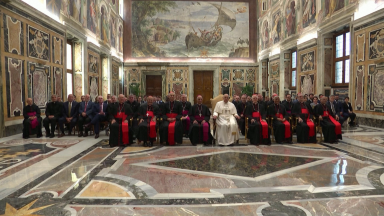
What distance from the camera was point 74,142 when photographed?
23.0 ft

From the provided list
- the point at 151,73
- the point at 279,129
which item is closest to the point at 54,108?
the point at 279,129

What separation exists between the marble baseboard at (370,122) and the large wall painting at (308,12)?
5270 millimetres

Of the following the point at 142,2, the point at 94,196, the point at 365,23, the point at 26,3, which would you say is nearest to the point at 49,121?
the point at 26,3

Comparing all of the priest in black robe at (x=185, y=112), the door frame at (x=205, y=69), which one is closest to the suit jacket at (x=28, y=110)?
the priest in black robe at (x=185, y=112)

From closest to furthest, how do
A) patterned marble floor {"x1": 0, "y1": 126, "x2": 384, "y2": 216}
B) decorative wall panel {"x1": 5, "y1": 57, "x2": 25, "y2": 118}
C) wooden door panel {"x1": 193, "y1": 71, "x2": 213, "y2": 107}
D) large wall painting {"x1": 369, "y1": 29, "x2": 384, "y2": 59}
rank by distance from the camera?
patterned marble floor {"x1": 0, "y1": 126, "x2": 384, "y2": 216} → decorative wall panel {"x1": 5, "y1": 57, "x2": 25, "y2": 118} → large wall painting {"x1": 369, "y1": 29, "x2": 384, "y2": 59} → wooden door panel {"x1": 193, "y1": 71, "x2": 213, "y2": 107}

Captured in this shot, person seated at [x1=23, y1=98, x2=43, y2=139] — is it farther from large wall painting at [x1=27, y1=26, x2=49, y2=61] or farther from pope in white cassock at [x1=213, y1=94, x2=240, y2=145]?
pope in white cassock at [x1=213, y1=94, x2=240, y2=145]

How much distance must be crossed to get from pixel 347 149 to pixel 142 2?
1825 cm

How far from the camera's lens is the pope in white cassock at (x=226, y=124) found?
22.4 ft

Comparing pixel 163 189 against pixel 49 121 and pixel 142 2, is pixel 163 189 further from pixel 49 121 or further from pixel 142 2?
pixel 142 2

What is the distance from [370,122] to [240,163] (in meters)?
6.87

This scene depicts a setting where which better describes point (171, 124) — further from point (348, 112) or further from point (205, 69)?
point (205, 69)

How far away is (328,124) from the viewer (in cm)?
702

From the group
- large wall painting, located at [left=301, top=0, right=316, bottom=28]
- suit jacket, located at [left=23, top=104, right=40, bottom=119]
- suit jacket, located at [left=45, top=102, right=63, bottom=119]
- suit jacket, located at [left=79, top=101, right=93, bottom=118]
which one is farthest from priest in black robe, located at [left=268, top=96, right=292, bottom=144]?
large wall painting, located at [left=301, top=0, right=316, bottom=28]

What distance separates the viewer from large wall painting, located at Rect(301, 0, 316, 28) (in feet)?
41.1
